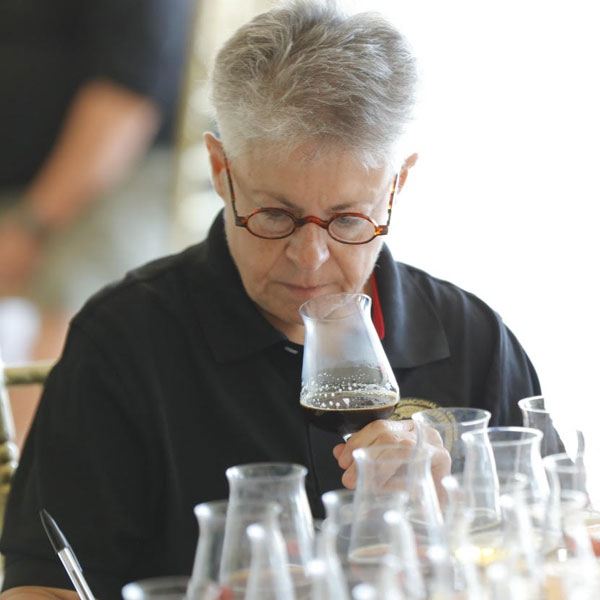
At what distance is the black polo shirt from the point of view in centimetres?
166

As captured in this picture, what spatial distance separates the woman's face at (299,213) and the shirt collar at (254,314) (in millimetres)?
39

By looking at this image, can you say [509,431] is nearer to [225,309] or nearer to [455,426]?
[455,426]

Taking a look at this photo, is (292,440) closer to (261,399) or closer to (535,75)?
(261,399)

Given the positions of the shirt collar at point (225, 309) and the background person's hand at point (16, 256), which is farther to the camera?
the background person's hand at point (16, 256)

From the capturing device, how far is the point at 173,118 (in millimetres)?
4094

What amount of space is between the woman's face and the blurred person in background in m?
1.96

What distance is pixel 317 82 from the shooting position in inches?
63.3

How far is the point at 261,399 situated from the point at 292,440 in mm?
86

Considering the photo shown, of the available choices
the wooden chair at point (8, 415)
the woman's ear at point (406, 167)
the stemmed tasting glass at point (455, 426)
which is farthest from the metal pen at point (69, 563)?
the woman's ear at point (406, 167)

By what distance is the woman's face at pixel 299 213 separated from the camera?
1.64 m

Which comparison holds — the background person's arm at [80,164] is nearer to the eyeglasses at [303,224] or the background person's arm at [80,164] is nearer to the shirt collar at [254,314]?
the shirt collar at [254,314]

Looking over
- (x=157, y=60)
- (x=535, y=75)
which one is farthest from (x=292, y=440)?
(x=157, y=60)

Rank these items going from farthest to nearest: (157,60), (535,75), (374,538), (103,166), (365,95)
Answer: (103,166) → (157,60) → (535,75) → (365,95) → (374,538)

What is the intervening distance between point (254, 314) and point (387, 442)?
1.59 ft
